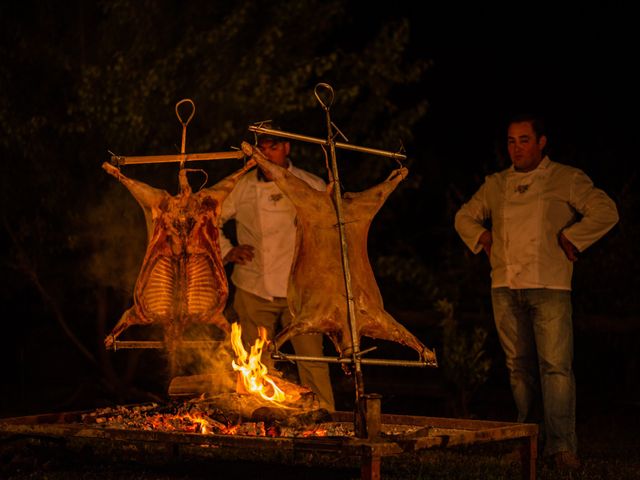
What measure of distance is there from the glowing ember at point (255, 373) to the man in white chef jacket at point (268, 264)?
3.66ft

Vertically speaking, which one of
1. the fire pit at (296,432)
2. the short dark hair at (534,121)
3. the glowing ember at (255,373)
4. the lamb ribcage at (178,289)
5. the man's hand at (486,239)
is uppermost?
the short dark hair at (534,121)

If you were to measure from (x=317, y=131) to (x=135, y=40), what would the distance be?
7.20 feet

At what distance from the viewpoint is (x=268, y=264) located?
26.6ft

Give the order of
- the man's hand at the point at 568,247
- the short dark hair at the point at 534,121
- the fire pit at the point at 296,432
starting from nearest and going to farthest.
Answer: the fire pit at the point at 296,432 → the man's hand at the point at 568,247 → the short dark hair at the point at 534,121

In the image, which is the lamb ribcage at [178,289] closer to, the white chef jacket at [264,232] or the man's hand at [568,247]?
the white chef jacket at [264,232]

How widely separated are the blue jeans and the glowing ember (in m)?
1.85

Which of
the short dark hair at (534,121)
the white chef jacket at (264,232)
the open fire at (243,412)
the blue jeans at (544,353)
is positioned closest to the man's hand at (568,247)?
the blue jeans at (544,353)

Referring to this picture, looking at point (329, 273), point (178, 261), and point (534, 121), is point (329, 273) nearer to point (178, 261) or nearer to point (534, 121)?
point (178, 261)

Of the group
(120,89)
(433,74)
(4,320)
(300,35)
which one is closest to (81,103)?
(120,89)

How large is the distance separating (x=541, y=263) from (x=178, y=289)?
2486 mm

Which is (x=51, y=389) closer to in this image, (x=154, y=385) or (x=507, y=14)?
(x=154, y=385)

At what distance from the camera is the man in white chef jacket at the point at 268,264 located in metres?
8.11

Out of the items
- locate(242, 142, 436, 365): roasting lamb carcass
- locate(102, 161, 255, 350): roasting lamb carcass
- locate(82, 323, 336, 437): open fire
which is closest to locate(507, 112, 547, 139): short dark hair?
locate(242, 142, 436, 365): roasting lamb carcass

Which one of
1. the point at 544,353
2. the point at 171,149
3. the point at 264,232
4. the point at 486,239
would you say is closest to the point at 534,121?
the point at 486,239
